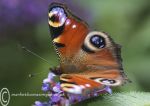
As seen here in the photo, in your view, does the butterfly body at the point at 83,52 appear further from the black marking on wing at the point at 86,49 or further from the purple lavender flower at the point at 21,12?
the purple lavender flower at the point at 21,12

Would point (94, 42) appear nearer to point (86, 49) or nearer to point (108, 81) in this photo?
point (86, 49)

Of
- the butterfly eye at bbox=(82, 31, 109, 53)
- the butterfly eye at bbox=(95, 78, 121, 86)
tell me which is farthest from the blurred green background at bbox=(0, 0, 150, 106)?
the butterfly eye at bbox=(95, 78, 121, 86)

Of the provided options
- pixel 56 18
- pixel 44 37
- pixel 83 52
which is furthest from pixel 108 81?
pixel 44 37

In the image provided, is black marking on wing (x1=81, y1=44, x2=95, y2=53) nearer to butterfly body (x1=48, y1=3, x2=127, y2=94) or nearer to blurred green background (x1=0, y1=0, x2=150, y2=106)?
butterfly body (x1=48, y1=3, x2=127, y2=94)

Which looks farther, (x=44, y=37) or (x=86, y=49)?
(x=44, y=37)

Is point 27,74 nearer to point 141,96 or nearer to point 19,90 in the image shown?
point 19,90

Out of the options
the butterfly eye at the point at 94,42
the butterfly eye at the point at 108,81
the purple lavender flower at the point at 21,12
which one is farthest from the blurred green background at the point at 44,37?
the butterfly eye at the point at 108,81

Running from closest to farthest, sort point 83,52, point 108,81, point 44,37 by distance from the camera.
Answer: point 108,81, point 83,52, point 44,37

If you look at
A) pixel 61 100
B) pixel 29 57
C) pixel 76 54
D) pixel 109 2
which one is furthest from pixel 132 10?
pixel 61 100
